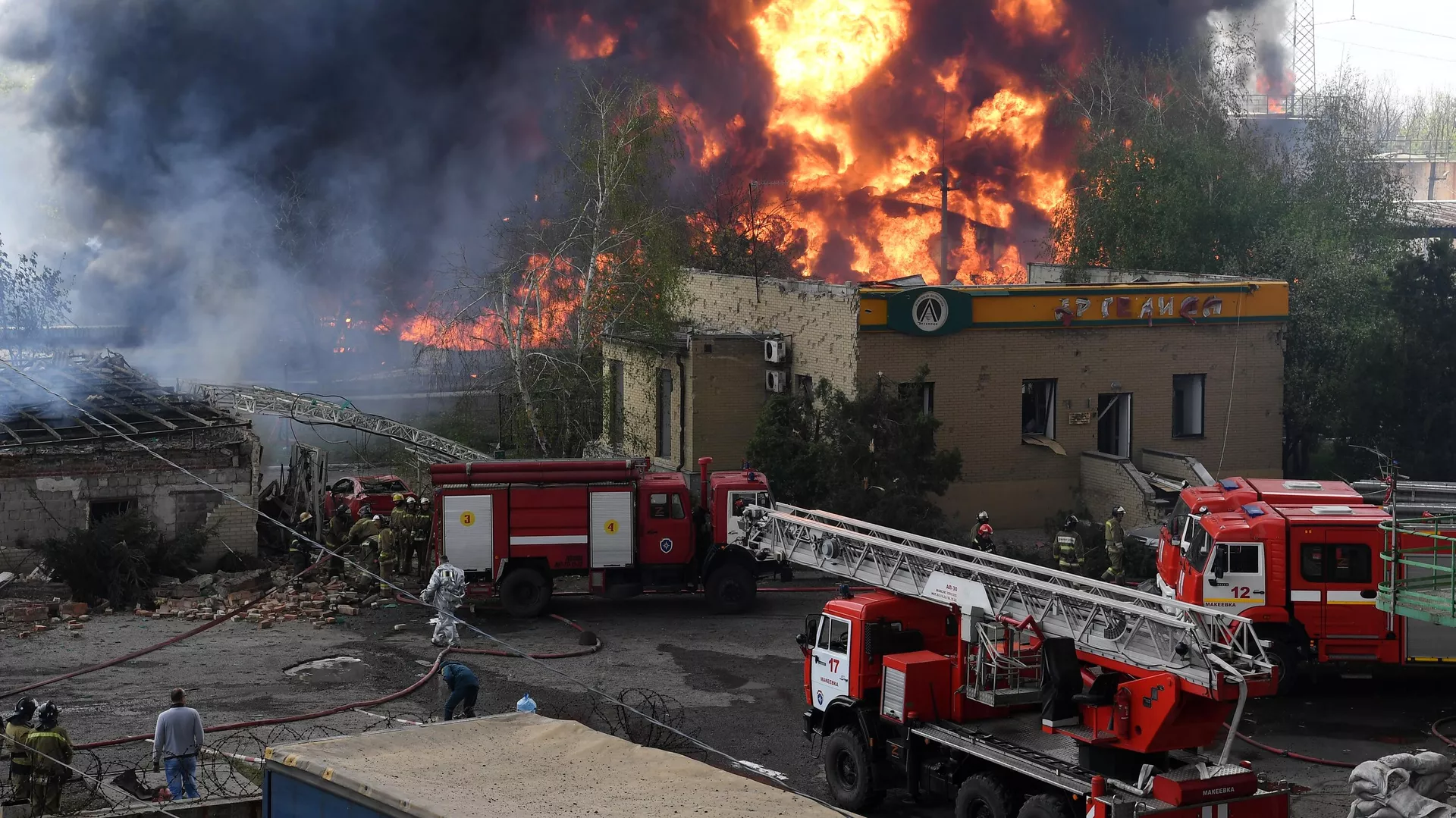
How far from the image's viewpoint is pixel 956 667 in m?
13.0

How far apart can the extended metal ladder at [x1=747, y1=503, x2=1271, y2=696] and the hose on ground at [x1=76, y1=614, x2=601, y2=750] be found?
16.2 ft

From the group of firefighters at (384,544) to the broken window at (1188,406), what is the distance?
51.3 ft

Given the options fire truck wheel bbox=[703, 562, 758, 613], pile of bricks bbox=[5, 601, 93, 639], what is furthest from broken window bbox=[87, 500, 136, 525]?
fire truck wheel bbox=[703, 562, 758, 613]

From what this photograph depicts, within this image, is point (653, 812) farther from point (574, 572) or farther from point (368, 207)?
point (368, 207)

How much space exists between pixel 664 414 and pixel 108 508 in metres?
12.9

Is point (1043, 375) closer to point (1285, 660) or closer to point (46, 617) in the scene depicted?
point (1285, 660)

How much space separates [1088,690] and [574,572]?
36.6 ft

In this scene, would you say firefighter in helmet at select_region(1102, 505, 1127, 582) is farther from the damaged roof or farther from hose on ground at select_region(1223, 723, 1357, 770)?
the damaged roof

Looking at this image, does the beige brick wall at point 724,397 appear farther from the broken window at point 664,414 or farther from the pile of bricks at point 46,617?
the pile of bricks at point 46,617

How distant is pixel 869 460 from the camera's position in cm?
2527

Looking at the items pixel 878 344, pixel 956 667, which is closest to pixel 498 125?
pixel 878 344

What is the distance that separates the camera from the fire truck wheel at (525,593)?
21.5m

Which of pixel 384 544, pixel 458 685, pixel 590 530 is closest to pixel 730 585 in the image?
pixel 590 530

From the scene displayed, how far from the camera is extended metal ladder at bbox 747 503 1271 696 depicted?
11195mm
